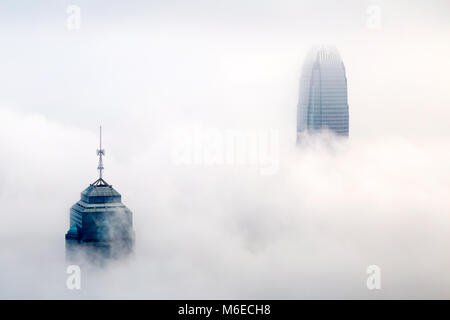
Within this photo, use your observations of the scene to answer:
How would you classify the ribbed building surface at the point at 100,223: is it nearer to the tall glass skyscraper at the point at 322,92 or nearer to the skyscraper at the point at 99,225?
the skyscraper at the point at 99,225

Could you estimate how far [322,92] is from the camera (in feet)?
155

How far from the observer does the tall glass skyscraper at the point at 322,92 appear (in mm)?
43469

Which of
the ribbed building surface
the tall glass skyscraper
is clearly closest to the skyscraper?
the ribbed building surface

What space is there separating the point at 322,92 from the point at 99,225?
50.3ft

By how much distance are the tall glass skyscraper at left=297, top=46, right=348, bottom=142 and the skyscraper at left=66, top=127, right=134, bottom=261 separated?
10.1 m

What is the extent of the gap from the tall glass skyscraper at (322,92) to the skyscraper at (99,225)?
33.0 ft

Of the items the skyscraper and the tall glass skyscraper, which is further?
the tall glass skyscraper

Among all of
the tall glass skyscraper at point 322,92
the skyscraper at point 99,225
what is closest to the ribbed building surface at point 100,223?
the skyscraper at point 99,225

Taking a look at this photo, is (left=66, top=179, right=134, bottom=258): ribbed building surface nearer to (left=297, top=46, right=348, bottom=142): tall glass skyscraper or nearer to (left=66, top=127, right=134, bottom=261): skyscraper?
(left=66, top=127, right=134, bottom=261): skyscraper

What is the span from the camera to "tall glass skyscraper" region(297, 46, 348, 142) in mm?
43469

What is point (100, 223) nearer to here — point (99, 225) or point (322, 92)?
point (99, 225)

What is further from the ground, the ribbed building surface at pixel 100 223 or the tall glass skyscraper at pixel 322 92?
the tall glass skyscraper at pixel 322 92
